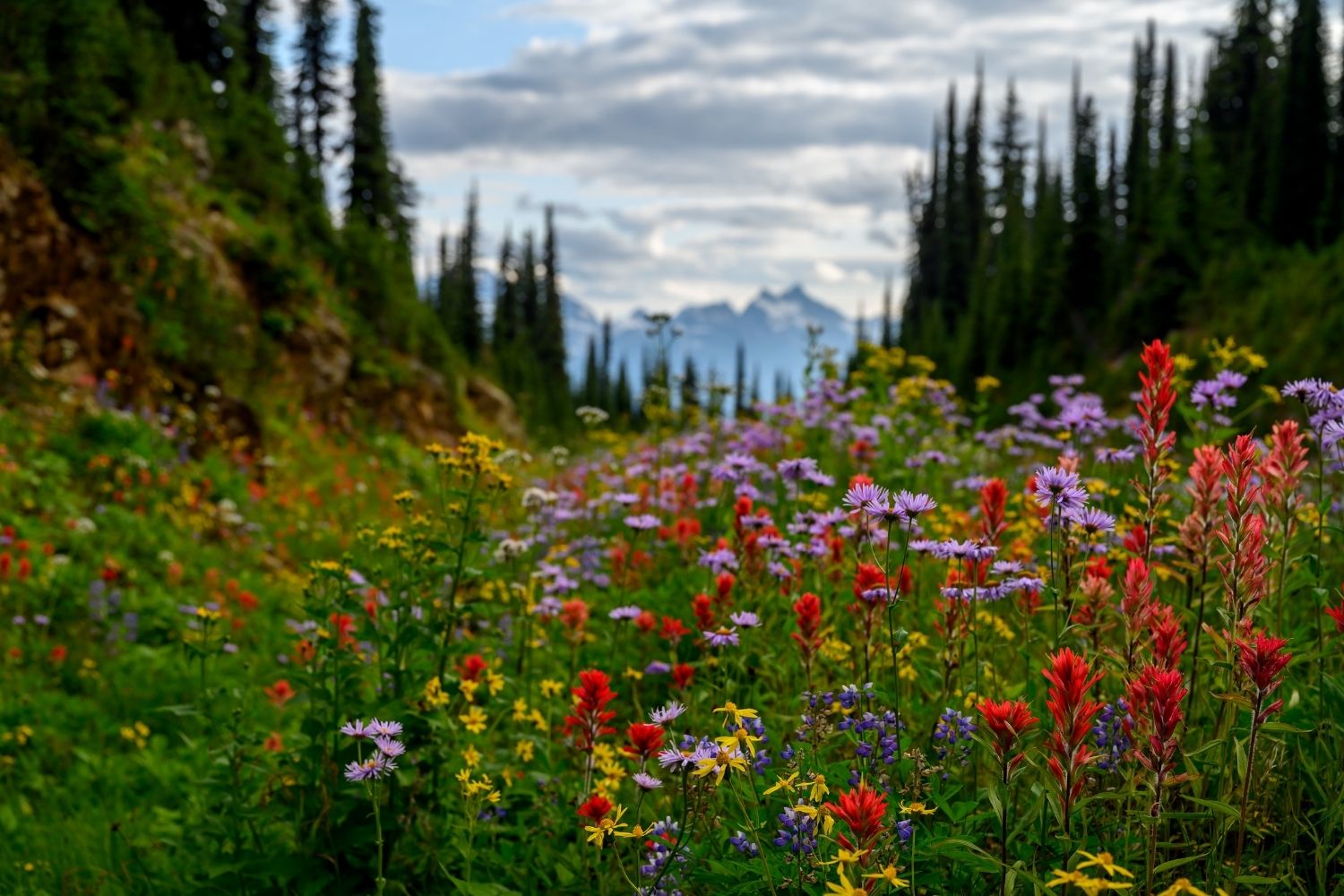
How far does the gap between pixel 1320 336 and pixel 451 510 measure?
29937 mm

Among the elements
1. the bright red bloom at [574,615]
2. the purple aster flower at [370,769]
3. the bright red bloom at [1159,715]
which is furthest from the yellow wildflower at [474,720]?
the bright red bloom at [1159,715]

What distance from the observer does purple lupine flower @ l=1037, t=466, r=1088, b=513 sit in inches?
94.7

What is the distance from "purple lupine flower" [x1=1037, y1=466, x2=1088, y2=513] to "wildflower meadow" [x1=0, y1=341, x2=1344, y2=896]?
0.02 metres

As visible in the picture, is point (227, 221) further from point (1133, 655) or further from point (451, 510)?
point (1133, 655)

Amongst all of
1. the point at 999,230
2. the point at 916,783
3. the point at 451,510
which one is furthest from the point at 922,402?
the point at 999,230

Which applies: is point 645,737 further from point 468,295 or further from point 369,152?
point 468,295

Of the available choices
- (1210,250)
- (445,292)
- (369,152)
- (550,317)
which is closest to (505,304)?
(550,317)

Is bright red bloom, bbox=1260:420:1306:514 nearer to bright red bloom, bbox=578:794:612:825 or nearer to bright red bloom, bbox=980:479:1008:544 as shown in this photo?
bright red bloom, bbox=980:479:1008:544

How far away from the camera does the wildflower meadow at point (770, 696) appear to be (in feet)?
7.71

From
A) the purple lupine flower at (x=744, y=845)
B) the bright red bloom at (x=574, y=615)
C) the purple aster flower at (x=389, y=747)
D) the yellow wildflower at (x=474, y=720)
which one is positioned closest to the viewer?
the purple aster flower at (x=389, y=747)

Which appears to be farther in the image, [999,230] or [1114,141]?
[1114,141]

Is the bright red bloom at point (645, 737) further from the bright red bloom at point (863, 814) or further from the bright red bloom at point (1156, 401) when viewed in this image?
the bright red bloom at point (1156, 401)

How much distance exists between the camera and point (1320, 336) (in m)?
26.2

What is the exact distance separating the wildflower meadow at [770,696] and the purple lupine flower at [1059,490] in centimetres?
2
